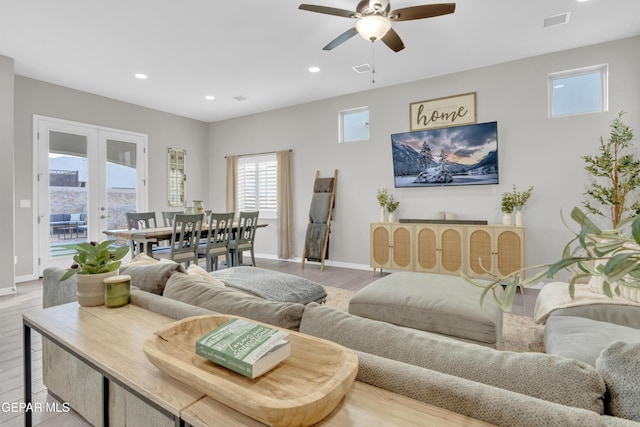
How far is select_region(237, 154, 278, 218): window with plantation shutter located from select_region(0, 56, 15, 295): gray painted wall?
3.66 m

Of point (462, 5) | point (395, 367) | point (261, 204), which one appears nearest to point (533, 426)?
point (395, 367)

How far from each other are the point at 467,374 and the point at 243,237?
4551mm

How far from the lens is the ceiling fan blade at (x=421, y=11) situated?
8.46ft

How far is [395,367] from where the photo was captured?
0.86 m

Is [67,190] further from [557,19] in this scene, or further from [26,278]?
[557,19]

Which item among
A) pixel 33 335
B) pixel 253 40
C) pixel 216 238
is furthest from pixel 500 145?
pixel 33 335

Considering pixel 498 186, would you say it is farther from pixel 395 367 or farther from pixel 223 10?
pixel 395 367

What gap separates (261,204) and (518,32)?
16.5 ft

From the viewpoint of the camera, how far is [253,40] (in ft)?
12.3

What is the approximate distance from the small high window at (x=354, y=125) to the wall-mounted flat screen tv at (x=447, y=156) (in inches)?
26.9

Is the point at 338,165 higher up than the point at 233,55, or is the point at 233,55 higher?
the point at 233,55

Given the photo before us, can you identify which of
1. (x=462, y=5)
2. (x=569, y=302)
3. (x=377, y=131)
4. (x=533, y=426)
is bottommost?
(x=569, y=302)

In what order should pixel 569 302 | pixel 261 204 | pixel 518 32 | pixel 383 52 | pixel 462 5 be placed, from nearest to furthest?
pixel 569 302 → pixel 462 5 → pixel 518 32 → pixel 383 52 → pixel 261 204

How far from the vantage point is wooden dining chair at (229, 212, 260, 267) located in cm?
494
